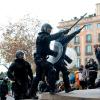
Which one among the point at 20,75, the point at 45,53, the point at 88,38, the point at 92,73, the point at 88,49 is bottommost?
the point at 20,75

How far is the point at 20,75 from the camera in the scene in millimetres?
15867

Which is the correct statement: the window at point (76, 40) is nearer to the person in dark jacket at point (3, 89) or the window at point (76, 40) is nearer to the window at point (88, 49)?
the window at point (88, 49)

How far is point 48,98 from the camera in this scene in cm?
1471

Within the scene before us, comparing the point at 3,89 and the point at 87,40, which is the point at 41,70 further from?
the point at 87,40

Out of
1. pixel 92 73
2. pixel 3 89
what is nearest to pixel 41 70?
pixel 92 73

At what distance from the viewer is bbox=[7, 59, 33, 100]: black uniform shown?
15.7 metres

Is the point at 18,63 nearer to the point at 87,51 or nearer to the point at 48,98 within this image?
the point at 48,98

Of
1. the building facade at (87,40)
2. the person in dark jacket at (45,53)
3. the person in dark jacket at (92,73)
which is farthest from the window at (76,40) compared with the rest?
the person in dark jacket at (45,53)

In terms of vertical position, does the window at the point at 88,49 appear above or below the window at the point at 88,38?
below

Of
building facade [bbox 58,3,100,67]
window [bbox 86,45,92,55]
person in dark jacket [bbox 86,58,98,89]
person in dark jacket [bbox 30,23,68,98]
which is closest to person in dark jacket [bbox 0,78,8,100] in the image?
person in dark jacket [bbox 86,58,98,89]

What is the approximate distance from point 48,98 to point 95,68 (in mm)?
5419

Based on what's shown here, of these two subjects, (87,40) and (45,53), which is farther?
(87,40)

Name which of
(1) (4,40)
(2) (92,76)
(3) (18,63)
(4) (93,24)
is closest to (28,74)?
(3) (18,63)

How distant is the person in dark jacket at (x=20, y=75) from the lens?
1566 cm
